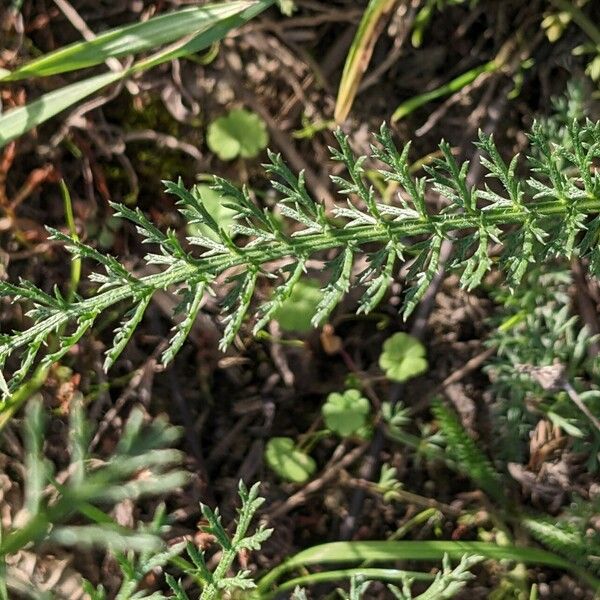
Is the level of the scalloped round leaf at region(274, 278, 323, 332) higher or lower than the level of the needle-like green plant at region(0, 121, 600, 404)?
lower

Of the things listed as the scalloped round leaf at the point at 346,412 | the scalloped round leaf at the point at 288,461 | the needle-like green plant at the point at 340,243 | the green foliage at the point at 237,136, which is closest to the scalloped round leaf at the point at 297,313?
the scalloped round leaf at the point at 346,412

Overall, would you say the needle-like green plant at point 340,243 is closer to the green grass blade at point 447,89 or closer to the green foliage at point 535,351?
the green foliage at point 535,351

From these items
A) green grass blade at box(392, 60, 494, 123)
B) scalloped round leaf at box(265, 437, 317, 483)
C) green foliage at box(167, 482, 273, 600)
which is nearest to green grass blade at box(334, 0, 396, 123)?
green grass blade at box(392, 60, 494, 123)

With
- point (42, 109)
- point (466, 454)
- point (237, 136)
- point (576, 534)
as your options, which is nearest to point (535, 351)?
point (466, 454)

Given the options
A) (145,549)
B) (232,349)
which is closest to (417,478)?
(232,349)

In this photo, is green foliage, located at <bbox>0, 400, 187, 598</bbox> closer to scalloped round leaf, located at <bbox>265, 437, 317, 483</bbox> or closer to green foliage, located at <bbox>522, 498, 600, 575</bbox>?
scalloped round leaf, located at <bbox>265, 437, 317, 483</bbox>

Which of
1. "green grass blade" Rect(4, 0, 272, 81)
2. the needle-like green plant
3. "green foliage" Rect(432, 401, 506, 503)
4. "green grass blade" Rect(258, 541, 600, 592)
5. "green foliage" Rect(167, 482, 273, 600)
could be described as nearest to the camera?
the needle-like green plant
